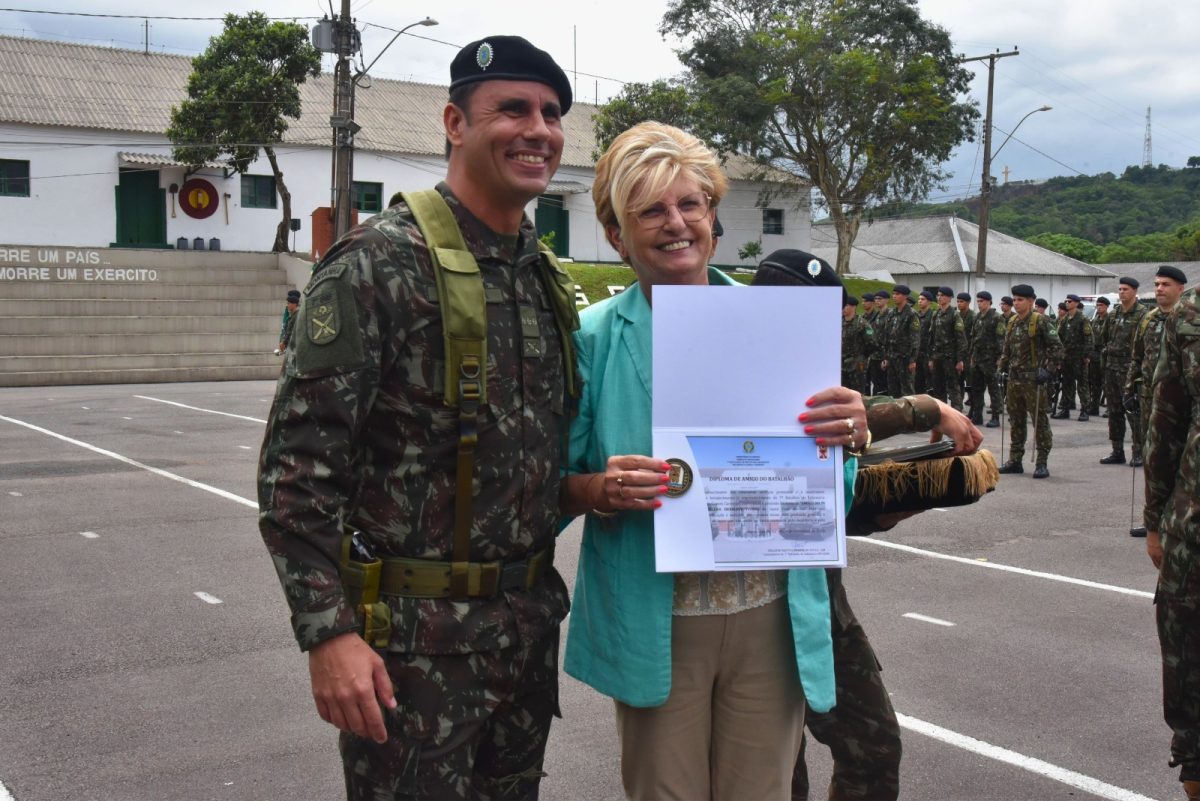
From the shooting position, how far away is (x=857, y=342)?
21312 mm

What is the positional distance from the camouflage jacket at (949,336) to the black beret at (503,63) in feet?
59.8

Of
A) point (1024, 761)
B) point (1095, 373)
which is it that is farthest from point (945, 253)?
point (1024, 761)

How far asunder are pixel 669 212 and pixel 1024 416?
40.4 ft

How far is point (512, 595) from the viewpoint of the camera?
2.48 meters

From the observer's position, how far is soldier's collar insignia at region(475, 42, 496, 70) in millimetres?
2512

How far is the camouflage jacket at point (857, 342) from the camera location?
21.1 meters

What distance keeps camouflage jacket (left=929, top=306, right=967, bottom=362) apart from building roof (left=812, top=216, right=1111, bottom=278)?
3816cm

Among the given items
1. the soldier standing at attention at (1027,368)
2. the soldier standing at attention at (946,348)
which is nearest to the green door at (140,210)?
the soldier standing at attention at (946,348)

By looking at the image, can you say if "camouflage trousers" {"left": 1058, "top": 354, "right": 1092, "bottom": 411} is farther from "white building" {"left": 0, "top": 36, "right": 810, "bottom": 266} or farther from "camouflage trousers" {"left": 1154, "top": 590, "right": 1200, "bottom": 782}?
"white building" {"left": 0, "top": 36, "right": 810, "bottom": 266}

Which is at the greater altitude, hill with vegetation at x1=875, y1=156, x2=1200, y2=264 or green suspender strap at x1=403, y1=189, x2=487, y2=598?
hill with vegetation at x1=875, y1=156, x2=1200, y2=264

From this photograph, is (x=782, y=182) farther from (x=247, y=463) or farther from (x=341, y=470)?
(x=341, y=470)

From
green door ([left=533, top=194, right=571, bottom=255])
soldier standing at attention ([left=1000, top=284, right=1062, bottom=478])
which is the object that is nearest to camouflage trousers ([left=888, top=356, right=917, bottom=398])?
soldier standing at attention ([left=1000, top=284, right=1062, bottom=478])

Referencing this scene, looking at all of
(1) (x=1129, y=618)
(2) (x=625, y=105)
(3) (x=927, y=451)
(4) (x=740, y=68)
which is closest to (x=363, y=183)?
(2) (x=625, y=105)

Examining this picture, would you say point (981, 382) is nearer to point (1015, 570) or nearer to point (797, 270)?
point (1015, 570)
